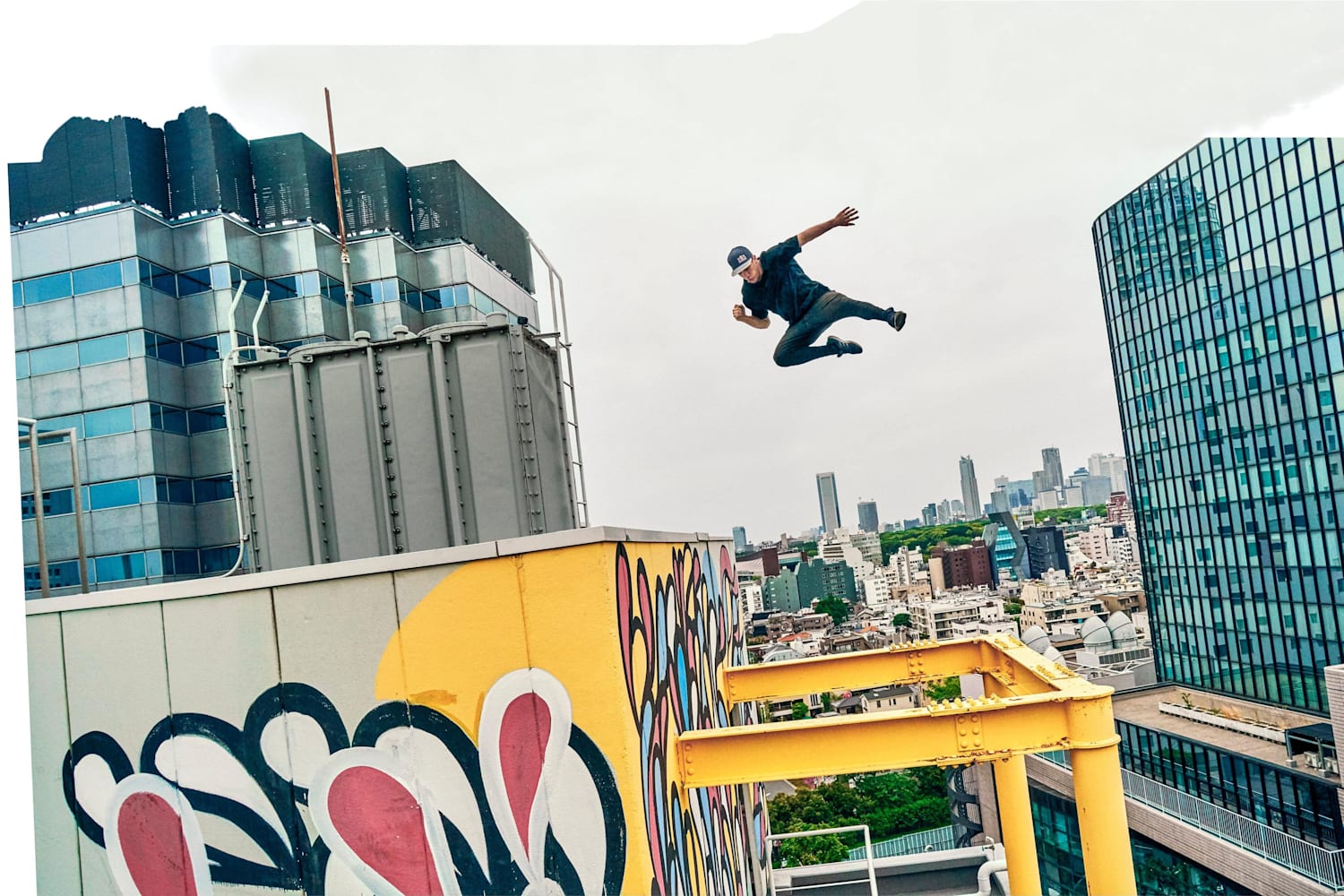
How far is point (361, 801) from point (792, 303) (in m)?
2.19

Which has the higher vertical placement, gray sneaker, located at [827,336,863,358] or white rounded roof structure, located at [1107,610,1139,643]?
gray sneaker, located at [827,336,863,358]

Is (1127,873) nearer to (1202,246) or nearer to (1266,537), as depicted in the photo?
(1266,537)

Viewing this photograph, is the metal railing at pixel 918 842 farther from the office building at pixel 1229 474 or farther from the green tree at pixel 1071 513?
the green tree at pixel 1071 513

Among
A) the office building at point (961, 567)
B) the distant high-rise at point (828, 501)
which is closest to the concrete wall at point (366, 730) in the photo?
the distant high-rise at point (828, 501)

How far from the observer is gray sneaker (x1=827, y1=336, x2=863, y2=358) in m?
3.35

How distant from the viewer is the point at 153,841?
244 cm

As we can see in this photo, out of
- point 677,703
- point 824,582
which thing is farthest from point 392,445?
point 824,582

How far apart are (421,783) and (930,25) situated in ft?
14.7

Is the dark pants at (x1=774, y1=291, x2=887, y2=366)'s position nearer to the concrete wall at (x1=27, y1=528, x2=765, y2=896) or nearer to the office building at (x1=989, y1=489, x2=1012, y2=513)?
the concrete wall at (x1=27, y1=528, x2=765, y2=896)

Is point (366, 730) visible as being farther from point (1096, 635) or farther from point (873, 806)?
point (873, 806)

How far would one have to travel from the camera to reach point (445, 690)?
2213 millimetres

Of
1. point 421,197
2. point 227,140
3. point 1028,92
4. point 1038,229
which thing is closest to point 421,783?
point 1028,92

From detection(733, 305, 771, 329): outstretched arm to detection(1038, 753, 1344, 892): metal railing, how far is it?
9329 mm

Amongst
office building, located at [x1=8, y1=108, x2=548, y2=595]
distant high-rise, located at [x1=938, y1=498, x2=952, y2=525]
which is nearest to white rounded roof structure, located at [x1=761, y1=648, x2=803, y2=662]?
distant high-rise, located at [x1=938, y1=498, x2=952, y2=525]
